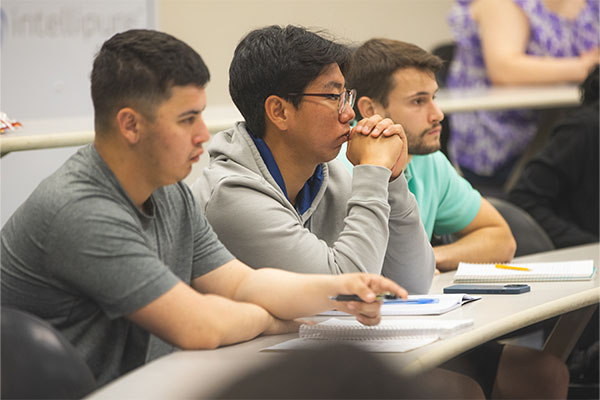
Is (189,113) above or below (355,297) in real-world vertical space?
above

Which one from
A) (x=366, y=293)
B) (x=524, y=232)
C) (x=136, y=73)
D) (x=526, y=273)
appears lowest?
(x=524, y=232)

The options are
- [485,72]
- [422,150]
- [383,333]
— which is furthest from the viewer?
[485,72]

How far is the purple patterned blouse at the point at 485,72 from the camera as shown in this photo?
4.13 metres

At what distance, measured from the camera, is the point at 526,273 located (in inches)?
85.4

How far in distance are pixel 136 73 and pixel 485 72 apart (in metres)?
3.35

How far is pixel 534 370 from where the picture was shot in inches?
91.5

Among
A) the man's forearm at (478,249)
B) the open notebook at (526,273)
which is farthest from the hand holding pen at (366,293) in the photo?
the man's forearm at (478,249)

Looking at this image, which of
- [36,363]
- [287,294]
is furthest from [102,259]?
[287,294]

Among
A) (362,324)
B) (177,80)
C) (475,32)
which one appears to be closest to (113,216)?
(177,80)

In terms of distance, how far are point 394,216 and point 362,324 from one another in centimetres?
42

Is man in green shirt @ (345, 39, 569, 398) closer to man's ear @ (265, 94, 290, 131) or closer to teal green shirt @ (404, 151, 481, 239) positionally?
teal green shirt @ (404, 151, 481, 239)

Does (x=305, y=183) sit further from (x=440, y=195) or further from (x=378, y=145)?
(x=440, y=195)

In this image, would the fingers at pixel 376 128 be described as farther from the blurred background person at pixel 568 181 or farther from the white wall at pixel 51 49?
the white wall at pixel 51 49

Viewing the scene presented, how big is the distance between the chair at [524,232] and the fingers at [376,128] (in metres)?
0.99
